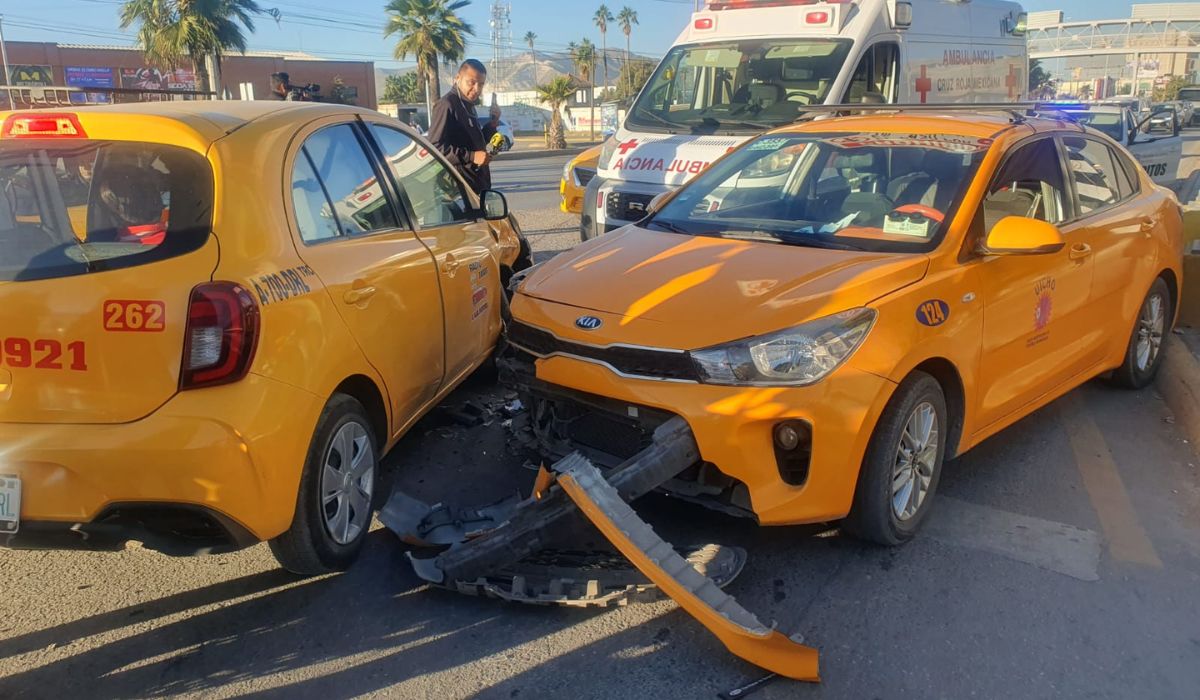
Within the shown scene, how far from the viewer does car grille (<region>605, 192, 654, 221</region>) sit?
774 centimetres

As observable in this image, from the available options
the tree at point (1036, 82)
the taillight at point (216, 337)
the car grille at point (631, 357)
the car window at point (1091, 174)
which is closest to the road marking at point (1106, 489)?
the car window at point (1091, 174)

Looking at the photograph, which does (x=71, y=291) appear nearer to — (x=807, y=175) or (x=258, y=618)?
(x=258, y=618)

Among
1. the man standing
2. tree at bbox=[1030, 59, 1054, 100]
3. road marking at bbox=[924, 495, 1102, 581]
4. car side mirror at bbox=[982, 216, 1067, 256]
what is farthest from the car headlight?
tree at bbox=[1030, 59, 1054, 100]


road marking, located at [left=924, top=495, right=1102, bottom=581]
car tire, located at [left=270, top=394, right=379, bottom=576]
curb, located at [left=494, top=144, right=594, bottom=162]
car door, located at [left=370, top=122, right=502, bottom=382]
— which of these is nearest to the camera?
car tire, located at [left=270, top=394, right=379, bottom=576]

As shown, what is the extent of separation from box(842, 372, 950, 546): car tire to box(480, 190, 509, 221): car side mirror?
102 inches

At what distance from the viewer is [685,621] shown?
3.31m

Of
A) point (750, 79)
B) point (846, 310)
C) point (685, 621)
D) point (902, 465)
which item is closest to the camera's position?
point (685, 621)

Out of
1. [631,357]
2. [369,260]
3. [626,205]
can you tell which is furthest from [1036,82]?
[369,260]

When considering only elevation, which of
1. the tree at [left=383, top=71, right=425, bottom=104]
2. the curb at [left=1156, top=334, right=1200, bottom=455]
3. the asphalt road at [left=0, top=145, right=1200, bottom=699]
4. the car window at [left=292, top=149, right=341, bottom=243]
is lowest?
the asphalt road at [left=0, top=145, right=1200, bottom=699]

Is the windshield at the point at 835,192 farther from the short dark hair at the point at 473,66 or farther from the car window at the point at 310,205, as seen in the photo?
the short dark hair at the point at 473,66

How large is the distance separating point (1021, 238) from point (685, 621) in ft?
6.85

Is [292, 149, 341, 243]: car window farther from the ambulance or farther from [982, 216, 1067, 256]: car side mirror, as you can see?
the ambulance

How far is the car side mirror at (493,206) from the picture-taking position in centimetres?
525

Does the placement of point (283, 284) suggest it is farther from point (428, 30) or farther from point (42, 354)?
point (428, 30)
